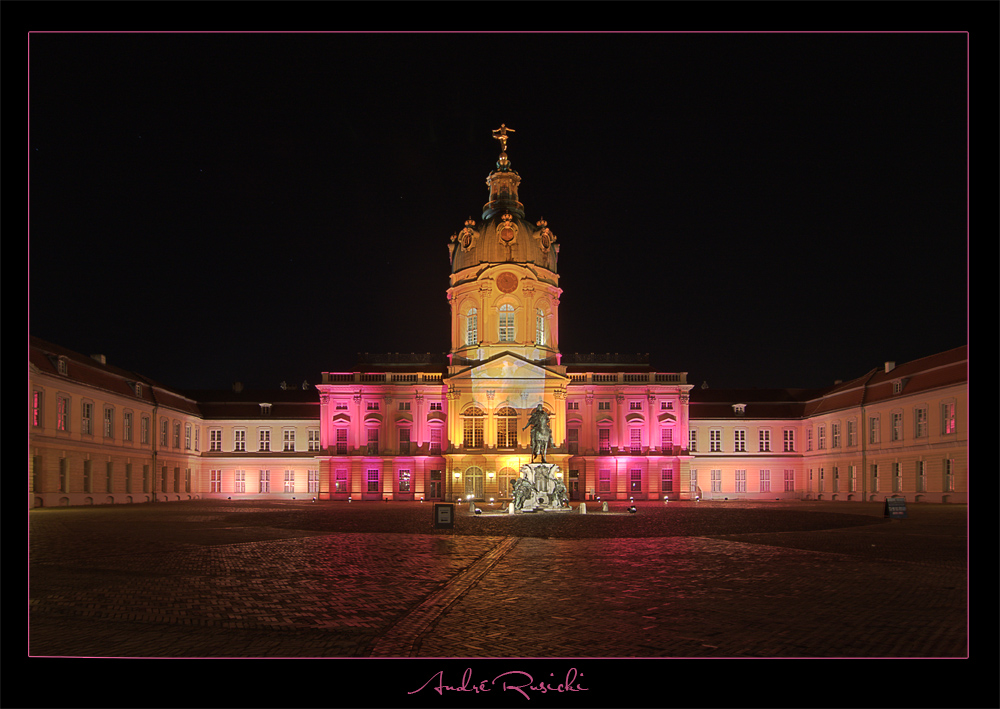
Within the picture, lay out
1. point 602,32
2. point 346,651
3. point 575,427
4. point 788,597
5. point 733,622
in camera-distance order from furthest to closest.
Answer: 1. point 575,427
2. point 788,597
3. point 733,622
4. point 346,651
5. point 602,32

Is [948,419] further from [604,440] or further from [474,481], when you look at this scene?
[474,481]

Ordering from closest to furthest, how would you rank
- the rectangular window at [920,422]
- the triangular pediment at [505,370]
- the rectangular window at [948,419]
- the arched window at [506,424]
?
the rectangular window at [948,419]
the rectangular window at [920,422]
the triangular pediment at [505,370]
the arched window at [506,424]

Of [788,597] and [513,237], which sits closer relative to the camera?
[788,597]

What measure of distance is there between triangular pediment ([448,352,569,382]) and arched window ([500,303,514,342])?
3951 millimetres

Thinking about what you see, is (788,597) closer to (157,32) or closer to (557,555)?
(557,555)

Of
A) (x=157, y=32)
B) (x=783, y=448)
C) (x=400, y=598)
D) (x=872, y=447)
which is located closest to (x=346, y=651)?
(x=400, y=598)

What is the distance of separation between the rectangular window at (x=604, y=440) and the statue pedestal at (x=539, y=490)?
89.0ft

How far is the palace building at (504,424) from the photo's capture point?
65.0 metres

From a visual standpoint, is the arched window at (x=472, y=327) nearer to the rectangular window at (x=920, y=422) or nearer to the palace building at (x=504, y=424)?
the palace building at (x=504, y=424)

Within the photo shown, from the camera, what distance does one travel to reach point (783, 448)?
79000mm

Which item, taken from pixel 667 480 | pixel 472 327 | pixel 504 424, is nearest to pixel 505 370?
pixel 504 424

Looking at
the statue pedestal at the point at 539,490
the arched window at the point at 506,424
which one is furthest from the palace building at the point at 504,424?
the statue pedestal at the point at 539,490

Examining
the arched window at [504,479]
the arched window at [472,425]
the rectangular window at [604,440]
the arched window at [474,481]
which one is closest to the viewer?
the arched window at [504,479]

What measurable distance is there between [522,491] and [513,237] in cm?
3430
